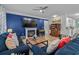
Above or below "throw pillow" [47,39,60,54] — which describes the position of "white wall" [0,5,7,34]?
above

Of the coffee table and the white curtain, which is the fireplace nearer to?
the coffee table

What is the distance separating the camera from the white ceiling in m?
1.55

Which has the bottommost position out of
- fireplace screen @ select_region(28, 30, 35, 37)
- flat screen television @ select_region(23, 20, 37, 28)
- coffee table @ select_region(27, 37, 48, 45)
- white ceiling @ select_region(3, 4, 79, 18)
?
coffee table @ select_region(27, 37, 48, 45)

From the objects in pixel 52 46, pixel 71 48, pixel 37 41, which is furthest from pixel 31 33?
pixel 71 48

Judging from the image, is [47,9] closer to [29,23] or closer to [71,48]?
[29,23]

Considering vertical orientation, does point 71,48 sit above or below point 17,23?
below

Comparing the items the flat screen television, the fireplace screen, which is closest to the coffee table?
the fireplace screen

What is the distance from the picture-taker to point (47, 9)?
1582 millimetres

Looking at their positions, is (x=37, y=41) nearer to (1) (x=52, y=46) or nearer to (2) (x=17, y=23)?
(1) (x=52, y=46)

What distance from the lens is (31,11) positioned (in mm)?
1566

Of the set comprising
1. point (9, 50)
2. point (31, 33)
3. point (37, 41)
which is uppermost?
point (31, 33)
